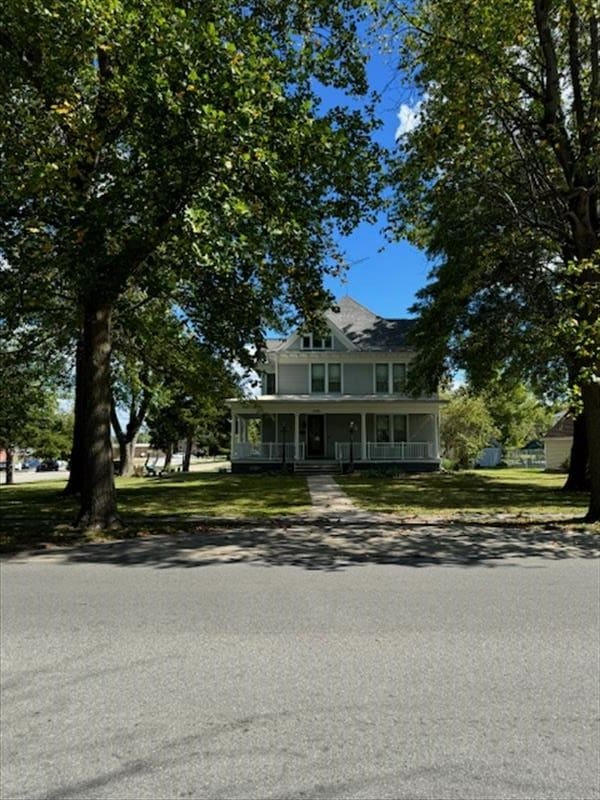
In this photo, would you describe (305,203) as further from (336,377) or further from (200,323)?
(336,377)

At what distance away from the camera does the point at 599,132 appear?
1205 cm

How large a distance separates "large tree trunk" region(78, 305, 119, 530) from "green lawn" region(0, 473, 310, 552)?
0.48 m

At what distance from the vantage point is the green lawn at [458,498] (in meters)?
14.5

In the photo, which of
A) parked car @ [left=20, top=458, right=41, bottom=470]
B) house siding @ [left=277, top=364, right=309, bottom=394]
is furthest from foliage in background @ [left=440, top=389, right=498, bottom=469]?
parked car @ [left=20, top=458, right=41, bottom=470]

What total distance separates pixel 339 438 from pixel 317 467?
3608mm

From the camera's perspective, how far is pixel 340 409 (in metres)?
32.5

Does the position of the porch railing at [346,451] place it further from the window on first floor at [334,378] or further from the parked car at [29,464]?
the parked car at [29,464]

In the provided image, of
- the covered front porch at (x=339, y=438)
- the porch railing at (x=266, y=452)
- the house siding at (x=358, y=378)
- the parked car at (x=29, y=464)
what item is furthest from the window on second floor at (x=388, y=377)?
the parked car at (x=29, y=464)

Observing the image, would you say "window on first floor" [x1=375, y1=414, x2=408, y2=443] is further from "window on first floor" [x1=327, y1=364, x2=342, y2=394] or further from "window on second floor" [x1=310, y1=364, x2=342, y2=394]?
"window on second floor" [x1=310, y1=364, x2=342, y2=394]

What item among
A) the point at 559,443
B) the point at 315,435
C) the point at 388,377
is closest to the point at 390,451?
the point at 388,377

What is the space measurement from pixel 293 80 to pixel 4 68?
437 centimetres

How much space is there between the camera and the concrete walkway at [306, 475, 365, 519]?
1430 centimetres

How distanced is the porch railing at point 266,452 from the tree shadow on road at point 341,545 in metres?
19.2

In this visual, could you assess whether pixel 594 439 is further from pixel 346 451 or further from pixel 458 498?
pixel 346 451
